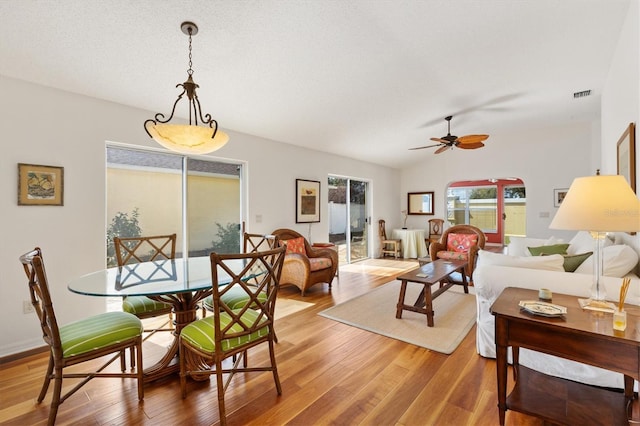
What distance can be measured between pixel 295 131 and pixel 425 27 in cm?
249

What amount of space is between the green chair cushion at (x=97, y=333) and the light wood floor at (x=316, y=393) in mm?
456

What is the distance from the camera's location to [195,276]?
6.92ft

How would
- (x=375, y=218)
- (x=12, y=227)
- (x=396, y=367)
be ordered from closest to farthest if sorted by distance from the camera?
1. (x=396, y=367)
2. (x=12, y=227)
3. (x=375, y=218)

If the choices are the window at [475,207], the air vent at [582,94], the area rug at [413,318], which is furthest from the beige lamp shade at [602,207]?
the window at [475,207]

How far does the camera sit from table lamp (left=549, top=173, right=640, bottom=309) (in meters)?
1.41

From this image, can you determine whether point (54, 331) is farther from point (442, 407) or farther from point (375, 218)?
point (375, 218)

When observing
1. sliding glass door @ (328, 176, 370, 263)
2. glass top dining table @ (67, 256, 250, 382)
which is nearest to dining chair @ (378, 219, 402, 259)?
sliding glass door @ (328, 176, 370, 263)

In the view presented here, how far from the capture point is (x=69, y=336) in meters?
1.70

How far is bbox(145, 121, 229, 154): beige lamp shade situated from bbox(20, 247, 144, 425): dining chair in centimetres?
98

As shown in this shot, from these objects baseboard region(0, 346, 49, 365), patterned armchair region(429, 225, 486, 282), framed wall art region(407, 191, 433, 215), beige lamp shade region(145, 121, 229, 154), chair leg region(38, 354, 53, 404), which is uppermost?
beige lamp shade region(145, 121, 229, 154)

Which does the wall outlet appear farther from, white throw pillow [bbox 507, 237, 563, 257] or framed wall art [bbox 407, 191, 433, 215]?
framed wall art [bbox 407, 191, 433, 215]

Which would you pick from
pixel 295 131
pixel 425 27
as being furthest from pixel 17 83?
pixel 425 27

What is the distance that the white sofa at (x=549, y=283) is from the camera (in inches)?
73.2

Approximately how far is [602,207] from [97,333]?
9.40ft
